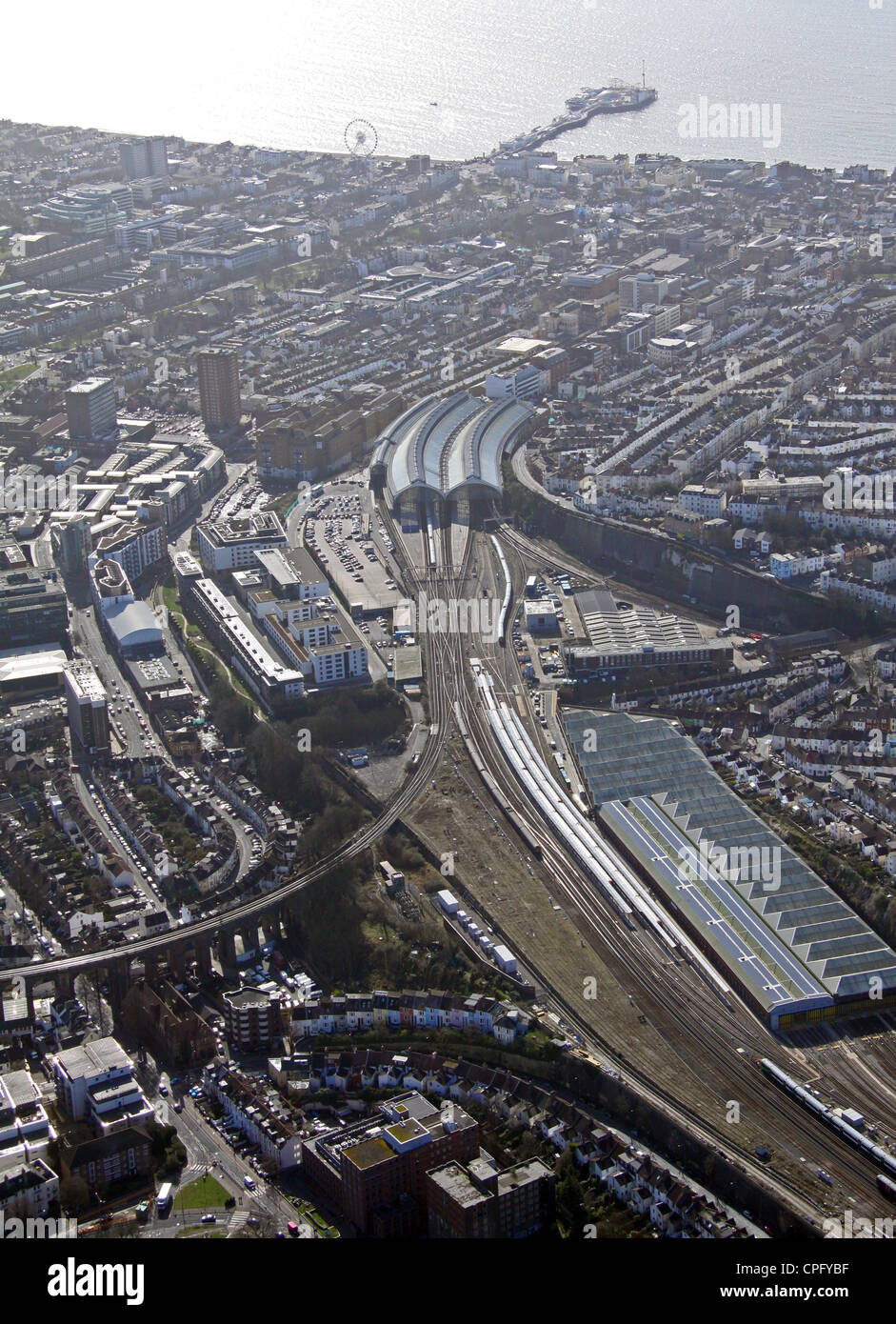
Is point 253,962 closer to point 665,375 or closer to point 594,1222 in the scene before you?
point 594,1222

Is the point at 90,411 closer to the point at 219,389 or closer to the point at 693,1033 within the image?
the point at 219,389

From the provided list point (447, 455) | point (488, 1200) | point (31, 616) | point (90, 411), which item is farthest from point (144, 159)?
point (488, 1200)

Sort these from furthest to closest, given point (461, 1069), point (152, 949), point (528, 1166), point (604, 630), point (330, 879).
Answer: point (604, 630), point (330, 879), point (152, 949), point (461, 1069), point (528, 1166)

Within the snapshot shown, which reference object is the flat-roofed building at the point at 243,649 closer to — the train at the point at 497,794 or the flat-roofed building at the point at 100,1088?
the train at the point at 497,794

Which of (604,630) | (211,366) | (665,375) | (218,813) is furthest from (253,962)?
(665,375)

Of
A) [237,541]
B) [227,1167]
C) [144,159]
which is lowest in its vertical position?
[227,1167]

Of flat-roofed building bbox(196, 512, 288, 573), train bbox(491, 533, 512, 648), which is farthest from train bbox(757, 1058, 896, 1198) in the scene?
flat-roofed building bbox(196, 512, 288, 573)

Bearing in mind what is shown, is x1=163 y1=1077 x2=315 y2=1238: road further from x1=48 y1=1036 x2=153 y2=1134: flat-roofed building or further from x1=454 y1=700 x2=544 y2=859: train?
x1=454 y1=700 x2=544 y2=859: train
